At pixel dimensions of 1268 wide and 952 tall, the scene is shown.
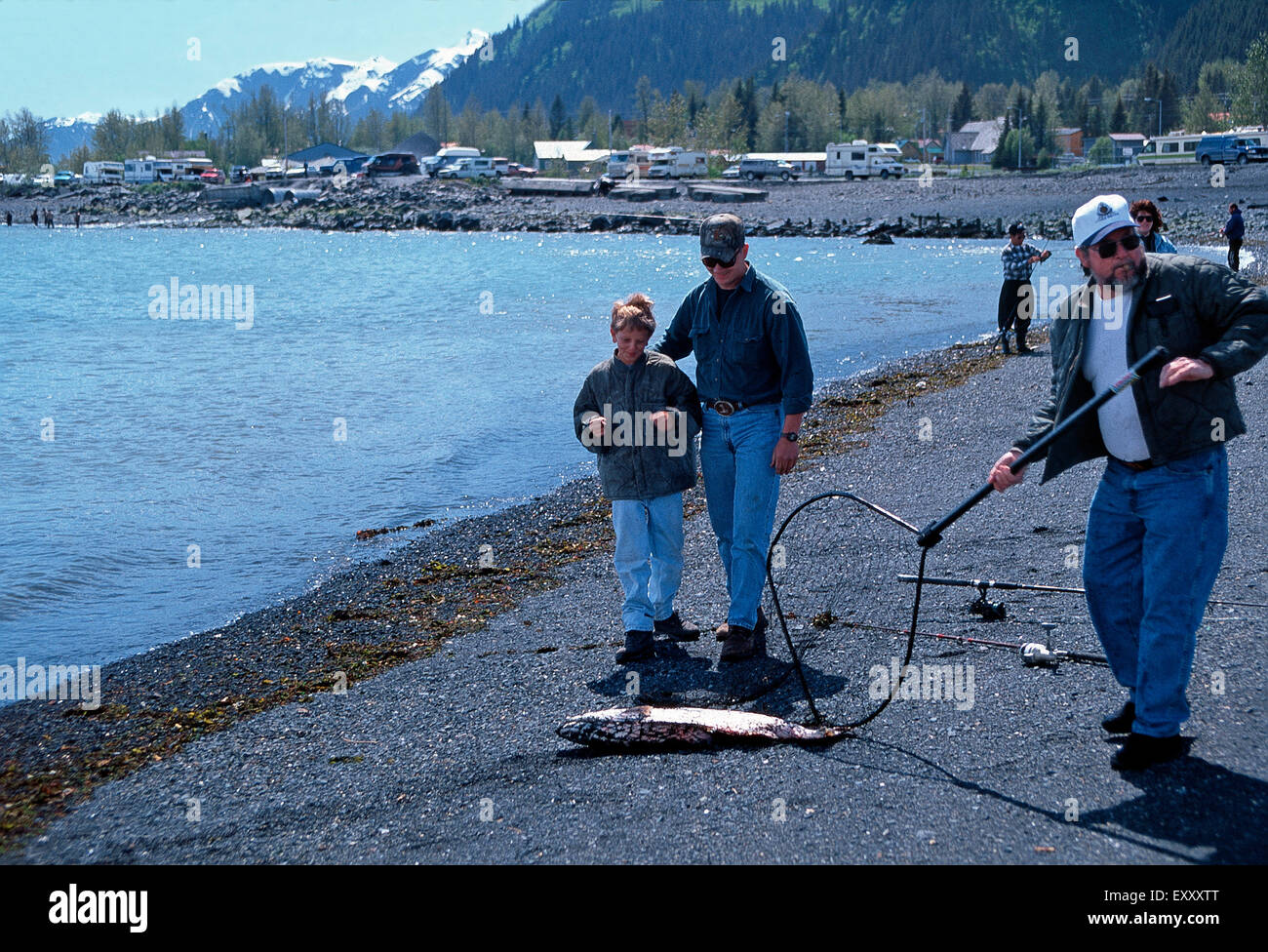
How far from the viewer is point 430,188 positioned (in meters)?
126

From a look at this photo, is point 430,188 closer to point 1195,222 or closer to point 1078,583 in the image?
point 1195,222

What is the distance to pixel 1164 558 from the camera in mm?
4781

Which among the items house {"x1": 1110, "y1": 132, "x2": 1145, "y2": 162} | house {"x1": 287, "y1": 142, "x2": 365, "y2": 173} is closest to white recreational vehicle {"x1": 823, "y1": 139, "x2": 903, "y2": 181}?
house {"x1": 1110, "y1": 132, "x2": 1145, "y2": 162}

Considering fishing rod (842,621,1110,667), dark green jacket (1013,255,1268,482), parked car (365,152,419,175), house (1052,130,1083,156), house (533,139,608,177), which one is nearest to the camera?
dark green jacket (1013,255,1268,482)

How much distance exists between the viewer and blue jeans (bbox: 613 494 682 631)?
6941mm

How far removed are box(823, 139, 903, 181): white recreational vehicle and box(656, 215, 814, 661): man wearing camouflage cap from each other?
118 metres

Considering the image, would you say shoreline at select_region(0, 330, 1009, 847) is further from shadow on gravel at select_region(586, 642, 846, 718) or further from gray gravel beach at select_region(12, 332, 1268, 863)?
shadow on gravel at select_region(586, 642, 846, 718)

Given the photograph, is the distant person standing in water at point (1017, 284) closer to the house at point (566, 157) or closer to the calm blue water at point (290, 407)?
the calm blue water at point (290, 407)

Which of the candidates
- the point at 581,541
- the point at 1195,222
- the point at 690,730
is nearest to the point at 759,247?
the point at 1195,222

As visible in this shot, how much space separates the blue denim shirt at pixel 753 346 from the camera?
21.2 ft

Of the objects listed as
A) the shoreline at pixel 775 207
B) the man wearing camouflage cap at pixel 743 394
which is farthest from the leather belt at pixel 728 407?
the shoreline at pixel 775 207

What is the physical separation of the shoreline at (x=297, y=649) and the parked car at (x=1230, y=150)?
279ft
